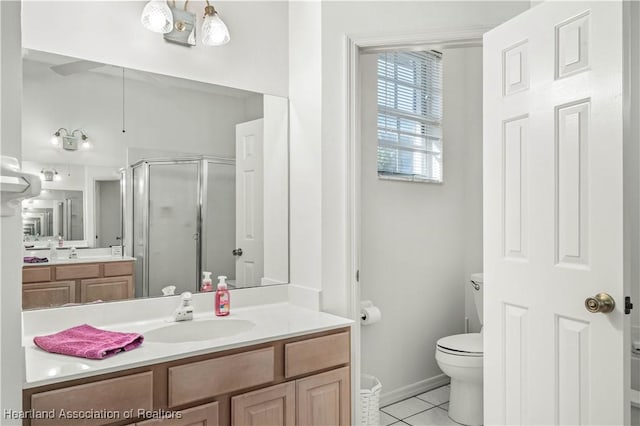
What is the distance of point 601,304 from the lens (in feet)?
4.57

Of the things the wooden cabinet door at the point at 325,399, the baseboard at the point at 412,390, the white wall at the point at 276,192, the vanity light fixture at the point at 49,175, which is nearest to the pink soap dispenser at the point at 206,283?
the white wall at the point at 276,192

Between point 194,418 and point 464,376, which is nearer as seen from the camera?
point 194,418

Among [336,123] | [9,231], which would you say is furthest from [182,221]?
[9,231]

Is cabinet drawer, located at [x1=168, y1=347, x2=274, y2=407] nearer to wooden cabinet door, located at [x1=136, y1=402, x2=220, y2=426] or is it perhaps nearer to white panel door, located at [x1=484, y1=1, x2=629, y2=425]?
wooden cabinet door, located at [x1=136, y1=402, x2=220, y2=426]

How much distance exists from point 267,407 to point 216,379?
10.6 inches

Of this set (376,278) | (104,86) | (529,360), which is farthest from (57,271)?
(529,360)

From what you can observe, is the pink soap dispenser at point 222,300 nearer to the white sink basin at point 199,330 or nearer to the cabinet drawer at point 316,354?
the white sink basin at point 199,330

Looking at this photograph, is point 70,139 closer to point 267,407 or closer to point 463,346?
point 267,407

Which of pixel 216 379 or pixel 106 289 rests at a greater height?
pixel 106 289

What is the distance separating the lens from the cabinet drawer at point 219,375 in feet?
4.97

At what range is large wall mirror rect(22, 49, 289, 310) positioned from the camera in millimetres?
1821

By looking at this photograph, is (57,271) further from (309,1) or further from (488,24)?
(488,24)

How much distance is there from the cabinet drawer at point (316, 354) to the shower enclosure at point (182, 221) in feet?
2.09

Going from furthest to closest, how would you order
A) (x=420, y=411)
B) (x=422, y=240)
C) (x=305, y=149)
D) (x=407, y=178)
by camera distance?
1. (x=422, y=240)
2. (x=407, y=178)
3. (x=420, y=411)
4. (x=305, y=149)
